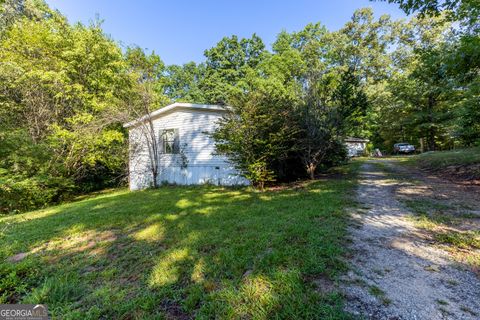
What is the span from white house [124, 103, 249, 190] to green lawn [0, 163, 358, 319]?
497 centimetres

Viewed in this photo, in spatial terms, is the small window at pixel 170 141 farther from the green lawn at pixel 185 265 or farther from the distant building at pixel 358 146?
the distant building at pixel 358 146

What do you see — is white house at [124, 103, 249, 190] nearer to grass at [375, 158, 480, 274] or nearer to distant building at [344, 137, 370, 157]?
grass at [375, 158, 480, 274]

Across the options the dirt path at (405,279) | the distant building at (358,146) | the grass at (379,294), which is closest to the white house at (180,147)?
the dirt path at (405,279)

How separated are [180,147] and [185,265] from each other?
811 centimetres

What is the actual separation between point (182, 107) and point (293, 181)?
20.1 ft

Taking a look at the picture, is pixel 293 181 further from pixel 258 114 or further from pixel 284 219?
pixel 284 219

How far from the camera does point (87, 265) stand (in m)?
2.98

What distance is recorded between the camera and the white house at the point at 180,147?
985cm

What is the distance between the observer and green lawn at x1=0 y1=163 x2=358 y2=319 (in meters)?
2.00

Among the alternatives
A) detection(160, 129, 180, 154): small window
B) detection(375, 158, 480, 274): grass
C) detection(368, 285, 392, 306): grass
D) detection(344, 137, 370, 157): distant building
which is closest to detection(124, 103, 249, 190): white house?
detection(160, 129, 180, 154): small window

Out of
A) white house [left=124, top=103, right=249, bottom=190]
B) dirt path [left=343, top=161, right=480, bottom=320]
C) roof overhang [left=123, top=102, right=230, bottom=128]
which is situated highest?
roof overhang [left=123, top=102, right=230, bottom=128]

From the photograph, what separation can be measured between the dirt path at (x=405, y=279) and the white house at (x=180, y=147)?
668 centimetres

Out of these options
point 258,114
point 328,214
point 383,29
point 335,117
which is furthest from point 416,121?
point 328,214

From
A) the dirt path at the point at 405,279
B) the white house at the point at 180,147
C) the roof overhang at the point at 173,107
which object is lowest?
the dirt path at the point at 405,279
